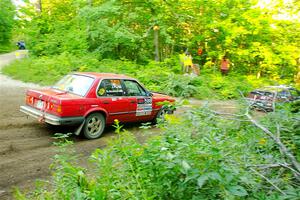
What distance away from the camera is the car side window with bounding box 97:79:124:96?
7.16 m

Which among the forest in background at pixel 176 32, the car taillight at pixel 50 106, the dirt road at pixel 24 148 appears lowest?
the dirt road at pixel 24 148

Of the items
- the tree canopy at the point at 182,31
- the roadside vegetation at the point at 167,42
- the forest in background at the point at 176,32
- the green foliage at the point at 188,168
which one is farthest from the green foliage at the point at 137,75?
the green foliage at the point at 188,168

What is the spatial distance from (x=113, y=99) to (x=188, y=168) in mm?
5467

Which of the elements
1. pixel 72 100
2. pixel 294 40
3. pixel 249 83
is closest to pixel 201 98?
pixel 249 83

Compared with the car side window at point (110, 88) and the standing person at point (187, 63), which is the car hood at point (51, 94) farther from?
the standing person at point (187, 63)

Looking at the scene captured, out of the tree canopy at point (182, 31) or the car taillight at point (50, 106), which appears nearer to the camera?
the car taillight at point (50, 106)

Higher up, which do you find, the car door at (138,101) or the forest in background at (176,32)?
the forest in background at (176,32)

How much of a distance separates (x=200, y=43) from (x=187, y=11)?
8.26ft

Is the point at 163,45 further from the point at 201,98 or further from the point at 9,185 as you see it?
the point at 9,185

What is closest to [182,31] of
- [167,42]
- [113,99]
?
[167,42]

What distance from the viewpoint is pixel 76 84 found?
7164 mm

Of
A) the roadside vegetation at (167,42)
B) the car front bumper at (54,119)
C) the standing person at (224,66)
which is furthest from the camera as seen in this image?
the standing person at (224,66)

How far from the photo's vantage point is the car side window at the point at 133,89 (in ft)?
25.7

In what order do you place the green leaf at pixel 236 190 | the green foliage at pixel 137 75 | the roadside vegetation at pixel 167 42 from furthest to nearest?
the roadside vegetation at pixel 167 42
the green foliage at pixel 137 75
the green leaf at pixel 236 190
